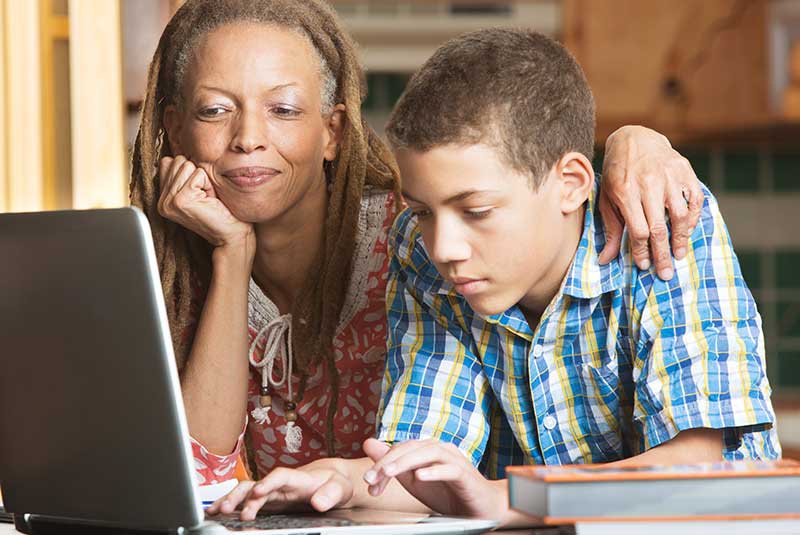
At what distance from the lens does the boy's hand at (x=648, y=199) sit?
43.4 inches

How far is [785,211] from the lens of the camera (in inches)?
144

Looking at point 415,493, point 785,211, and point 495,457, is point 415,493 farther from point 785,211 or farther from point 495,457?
point 785,211

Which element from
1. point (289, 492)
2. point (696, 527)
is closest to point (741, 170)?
point (289, 492)

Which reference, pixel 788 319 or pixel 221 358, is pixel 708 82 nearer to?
pixel 788 319

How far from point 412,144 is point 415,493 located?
329 mm

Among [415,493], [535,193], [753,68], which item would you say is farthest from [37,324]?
[753,68]

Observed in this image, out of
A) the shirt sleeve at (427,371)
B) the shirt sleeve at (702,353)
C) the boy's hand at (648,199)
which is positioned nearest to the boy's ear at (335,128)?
the shirt sleeve at (427,371)

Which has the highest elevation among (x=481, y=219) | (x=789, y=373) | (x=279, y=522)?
(x=481, y=219)

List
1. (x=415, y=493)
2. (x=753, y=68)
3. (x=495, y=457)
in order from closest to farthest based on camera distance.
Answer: (x=415, y=493)
(x=495, y=457)
(x=753, y=68)

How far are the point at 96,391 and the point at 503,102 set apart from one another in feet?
1.60

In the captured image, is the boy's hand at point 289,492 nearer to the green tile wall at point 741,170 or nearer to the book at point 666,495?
the book at point 666,495

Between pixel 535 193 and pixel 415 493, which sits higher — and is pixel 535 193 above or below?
above

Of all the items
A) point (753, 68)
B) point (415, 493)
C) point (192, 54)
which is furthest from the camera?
point (753, 68)

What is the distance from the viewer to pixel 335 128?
149 centimetres
